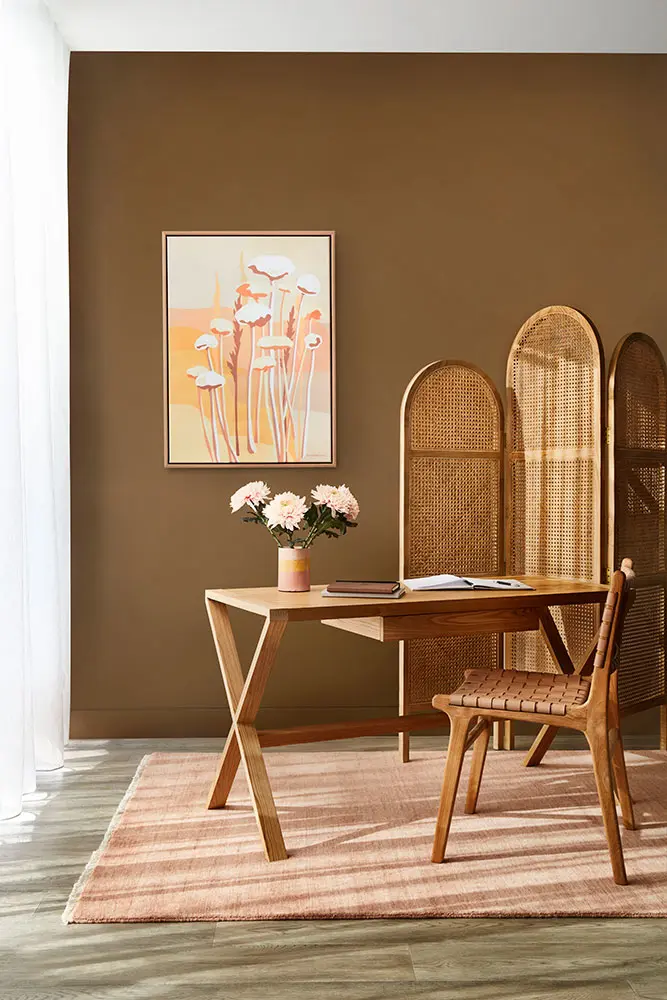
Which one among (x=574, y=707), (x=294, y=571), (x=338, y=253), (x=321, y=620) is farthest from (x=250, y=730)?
(x=338, y=253)

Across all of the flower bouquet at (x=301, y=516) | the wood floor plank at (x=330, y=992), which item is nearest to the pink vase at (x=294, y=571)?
the flower bouquet at (x=301, y=516)

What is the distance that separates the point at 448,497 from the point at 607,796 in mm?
1568

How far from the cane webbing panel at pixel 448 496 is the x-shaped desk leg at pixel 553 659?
0.38 metres

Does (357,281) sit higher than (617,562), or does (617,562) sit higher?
(357,281)

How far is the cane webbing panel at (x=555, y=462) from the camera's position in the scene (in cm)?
377

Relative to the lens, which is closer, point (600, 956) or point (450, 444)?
point (600, 956)

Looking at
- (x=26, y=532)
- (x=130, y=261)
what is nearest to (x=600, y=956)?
(x=26, y=532)

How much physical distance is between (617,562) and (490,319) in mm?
1292

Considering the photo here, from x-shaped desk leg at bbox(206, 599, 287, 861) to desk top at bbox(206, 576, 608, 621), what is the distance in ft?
0.20

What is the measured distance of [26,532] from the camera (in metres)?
3.74

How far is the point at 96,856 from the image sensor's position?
288cm

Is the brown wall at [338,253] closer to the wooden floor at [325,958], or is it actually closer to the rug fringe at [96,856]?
the rug fringe at [96,856]

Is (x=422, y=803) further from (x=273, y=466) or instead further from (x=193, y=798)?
(x=273, y=466)

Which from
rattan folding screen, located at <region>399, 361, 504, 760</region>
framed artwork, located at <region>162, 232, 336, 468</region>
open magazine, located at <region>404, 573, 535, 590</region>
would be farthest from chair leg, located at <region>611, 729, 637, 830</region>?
framed artwork, located at <region>162, 232, 336, 468</region>
